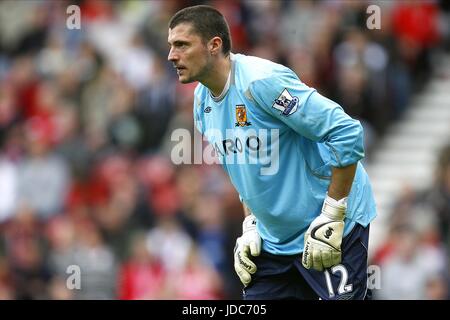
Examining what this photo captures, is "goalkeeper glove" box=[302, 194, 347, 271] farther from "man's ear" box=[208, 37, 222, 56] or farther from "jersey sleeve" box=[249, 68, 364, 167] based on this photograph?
"man's ear" box=[208, 37, 222, 56]

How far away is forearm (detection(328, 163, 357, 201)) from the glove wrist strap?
2 centimetres

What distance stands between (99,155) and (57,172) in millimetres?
521

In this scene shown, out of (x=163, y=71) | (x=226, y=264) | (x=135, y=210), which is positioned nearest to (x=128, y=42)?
(x=163, y=71)

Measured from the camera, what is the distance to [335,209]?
247 inches

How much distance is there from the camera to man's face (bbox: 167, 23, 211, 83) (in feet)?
21.2

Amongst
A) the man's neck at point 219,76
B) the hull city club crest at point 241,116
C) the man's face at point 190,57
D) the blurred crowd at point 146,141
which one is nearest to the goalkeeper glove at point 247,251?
the hull city club crest at point 241,116

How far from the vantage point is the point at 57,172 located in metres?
13.7

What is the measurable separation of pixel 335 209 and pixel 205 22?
123 centimetres

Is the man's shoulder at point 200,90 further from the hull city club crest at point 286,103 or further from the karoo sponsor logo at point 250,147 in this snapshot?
the hull city club crest at point 286,103

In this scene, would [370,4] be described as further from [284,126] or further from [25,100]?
[284,126]

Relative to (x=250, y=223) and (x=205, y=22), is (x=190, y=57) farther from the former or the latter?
(x=250, y=223)

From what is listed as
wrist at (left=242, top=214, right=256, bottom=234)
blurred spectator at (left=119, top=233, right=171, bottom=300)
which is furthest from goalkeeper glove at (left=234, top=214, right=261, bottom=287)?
blurred spectator at (left=119, top=233, right=171, bottom=300)

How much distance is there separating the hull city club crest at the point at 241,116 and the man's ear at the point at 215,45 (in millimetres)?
325

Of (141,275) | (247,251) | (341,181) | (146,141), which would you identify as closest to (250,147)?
(341,181)
